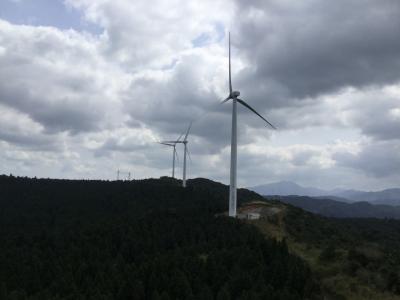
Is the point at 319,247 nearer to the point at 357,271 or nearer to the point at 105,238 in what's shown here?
the point at 357,271

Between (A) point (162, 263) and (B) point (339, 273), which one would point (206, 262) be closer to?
(A) point (162, 263)

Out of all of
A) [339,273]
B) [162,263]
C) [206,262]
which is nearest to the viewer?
[339,273]

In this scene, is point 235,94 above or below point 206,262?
above

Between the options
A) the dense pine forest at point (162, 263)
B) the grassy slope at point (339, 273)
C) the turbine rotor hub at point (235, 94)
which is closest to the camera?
the grassy slope at point (339, 273)

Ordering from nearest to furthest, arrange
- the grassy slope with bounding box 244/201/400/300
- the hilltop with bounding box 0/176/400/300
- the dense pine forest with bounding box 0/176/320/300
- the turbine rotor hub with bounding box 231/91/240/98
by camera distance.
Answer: the grassy slope with bounding box 244/201/400/300
the hilltop with bounding box 0/176/400/300
the dense pine forest with bounding box 0/176/320/300
the turbine rotor hub with bounding box 231/91/240/98

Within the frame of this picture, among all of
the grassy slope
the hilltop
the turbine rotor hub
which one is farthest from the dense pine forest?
the turbine rotor hub

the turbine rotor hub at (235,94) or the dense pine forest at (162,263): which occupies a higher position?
the turbine rotor hub at (235,94)

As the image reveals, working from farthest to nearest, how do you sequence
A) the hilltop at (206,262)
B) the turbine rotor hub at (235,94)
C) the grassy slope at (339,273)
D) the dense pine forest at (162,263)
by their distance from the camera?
the turbine rotor hub at (235,94), the dense pine forest at (162,263), the hilltop at (206,262), the grassy slope at (339,273)

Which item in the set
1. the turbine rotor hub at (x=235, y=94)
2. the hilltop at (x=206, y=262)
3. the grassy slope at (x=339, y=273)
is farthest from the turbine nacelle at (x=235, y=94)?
the grassy slope at (x=339, y=273)

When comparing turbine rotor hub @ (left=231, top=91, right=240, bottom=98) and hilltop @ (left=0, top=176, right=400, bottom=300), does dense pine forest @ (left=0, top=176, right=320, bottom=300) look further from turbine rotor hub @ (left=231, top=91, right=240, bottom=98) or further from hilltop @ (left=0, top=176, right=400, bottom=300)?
turbine rotor hub @ (left=231, top=91, right=240, bottom=98)

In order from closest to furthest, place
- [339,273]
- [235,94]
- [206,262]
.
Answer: [339,273]
[206,262]
[235,94]

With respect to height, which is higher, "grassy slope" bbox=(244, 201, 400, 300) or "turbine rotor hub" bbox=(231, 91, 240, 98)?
"turbine rotor hub" bbox=(231, 91, 240, 98)

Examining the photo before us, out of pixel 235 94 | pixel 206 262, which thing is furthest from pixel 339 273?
pixel 235 94

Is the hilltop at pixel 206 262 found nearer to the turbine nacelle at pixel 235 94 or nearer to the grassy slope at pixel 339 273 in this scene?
the grassy slope at pixel 339 273
